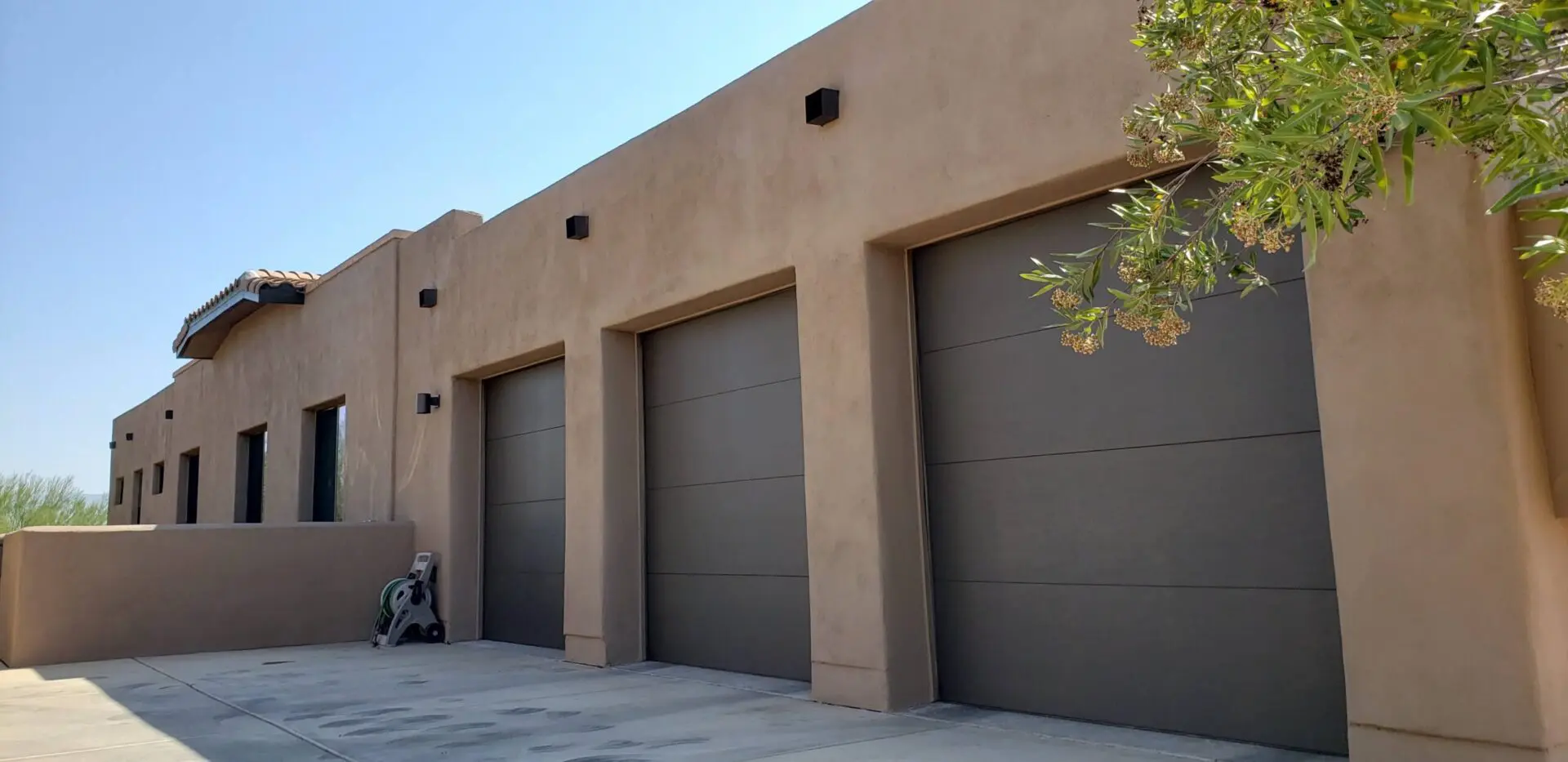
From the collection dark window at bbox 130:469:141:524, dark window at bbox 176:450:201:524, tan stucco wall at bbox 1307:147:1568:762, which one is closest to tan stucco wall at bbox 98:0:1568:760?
tan stucco wall at bbox 1307:147:1568:762

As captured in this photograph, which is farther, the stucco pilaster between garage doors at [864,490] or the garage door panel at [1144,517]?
the stucco pilaster between garage doors at [864,490]

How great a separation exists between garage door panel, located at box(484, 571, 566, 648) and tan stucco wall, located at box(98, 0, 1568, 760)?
0.29 meters

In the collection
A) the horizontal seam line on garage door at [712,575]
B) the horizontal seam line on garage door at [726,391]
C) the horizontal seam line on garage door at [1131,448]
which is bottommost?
the horizontal seam line on garage door at [712,575]

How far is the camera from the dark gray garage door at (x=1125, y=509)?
504 centimetres

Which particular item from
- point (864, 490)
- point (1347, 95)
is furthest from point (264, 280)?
point (1347, 95)

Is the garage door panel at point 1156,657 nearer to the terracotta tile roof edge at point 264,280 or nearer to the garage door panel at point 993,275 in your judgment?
the garage door panel at point 993,275

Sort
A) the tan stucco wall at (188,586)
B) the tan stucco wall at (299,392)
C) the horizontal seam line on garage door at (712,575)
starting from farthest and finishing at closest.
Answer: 1. the tan stucco wall at (299,392)
2. the tan stucco wall at (188,586)
3. the horizontal seam line on garage door at (712,575)

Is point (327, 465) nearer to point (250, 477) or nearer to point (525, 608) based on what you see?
point (250, 477)

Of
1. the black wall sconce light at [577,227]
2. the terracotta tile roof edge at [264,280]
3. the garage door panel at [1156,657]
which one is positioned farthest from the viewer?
the terracotta tile roof edge at [264,280]

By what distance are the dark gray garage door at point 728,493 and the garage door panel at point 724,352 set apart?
0.03 feet

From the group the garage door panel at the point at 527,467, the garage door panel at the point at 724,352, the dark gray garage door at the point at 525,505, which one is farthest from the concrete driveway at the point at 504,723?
the garage door panel at the point at 724,352

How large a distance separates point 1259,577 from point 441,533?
357 inches

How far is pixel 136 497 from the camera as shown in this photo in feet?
96.5

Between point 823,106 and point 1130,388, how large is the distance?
2.68 metres
